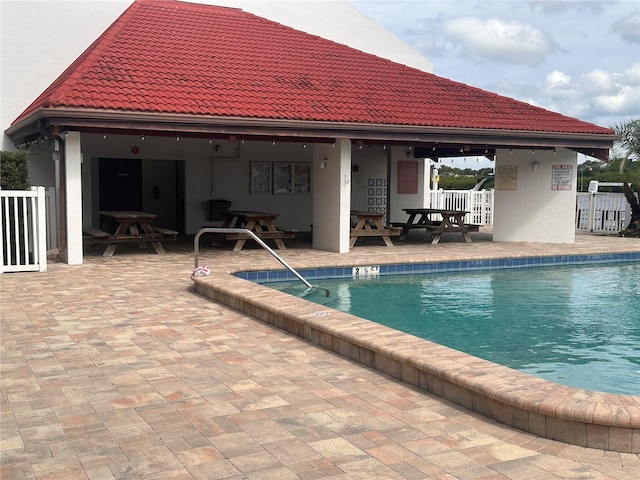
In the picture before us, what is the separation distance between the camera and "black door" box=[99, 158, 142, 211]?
61.3ft

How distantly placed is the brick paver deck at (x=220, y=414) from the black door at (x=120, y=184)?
1140 centimetres

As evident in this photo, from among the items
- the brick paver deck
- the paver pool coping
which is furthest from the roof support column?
the paver pool coping

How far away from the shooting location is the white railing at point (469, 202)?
22.4 metres

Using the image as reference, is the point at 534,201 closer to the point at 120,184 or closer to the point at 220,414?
the point at 120,184

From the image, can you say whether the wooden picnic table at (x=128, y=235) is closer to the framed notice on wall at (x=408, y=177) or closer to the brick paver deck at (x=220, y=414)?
the brick paver deck at (x=220, y=414)

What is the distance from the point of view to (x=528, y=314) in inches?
360

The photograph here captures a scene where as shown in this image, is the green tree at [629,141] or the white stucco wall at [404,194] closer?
the white stucco wall at [404,194]

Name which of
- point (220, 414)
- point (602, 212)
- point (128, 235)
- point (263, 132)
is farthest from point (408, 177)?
point (220, 414)

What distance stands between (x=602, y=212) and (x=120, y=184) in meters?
14.0

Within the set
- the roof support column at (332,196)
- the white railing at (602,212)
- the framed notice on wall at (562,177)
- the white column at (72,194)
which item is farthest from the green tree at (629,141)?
the white column at (72,194)

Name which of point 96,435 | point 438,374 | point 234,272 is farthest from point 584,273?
point 96,435

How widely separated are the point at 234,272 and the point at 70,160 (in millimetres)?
3612

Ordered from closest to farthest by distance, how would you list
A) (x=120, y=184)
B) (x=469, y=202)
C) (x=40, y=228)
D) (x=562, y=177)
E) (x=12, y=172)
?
1. (x=40, y=228)
2. (x=12, y=172)
3. (x=562, y=177)
4. (x=120, y=184)
5. (x=469, y=202)

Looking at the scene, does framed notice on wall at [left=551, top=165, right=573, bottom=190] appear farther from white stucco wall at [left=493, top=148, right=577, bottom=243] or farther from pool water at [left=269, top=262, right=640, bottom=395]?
pool water at [left=269, top=262, right=640, bottom=395]
